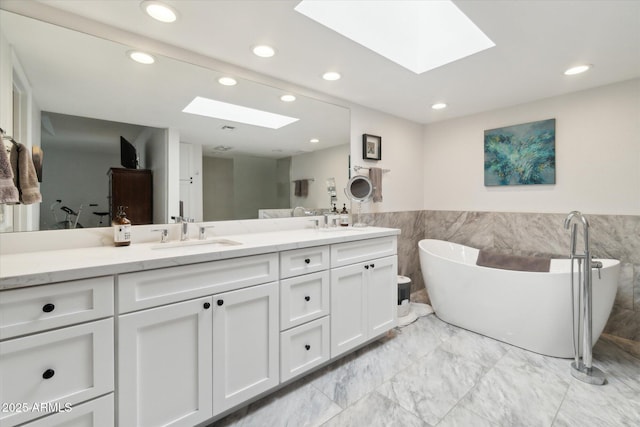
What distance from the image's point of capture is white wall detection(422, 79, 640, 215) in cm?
242

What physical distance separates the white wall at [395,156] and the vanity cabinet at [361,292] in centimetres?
85

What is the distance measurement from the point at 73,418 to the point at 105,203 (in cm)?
106

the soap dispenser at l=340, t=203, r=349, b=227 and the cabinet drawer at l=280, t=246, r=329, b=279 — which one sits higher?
the soap dispenser at l=340, t=203, r=349, b=227

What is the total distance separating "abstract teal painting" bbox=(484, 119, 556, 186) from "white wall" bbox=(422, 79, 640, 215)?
6cm

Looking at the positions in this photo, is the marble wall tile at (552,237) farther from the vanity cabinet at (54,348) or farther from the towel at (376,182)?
the vanity cabinet at (54,348)

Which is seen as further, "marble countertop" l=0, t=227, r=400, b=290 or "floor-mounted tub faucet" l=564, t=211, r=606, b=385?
"floor-mounted tub faucet" l=564, t=211, r=606, b=385

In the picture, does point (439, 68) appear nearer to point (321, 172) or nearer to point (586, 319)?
point (321, 172)

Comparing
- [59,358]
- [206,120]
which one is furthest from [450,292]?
[59,358]

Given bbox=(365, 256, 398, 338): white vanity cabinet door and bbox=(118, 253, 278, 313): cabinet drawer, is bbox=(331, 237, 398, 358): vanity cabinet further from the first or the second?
bbox=(118, 253, 278, 313): cabinet drawer

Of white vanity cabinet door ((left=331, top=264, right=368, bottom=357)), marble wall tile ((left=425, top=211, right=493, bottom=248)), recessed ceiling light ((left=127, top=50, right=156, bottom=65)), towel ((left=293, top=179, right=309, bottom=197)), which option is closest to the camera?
recessed ceiling light ((left=127, top=50, right=156, bottom=65))

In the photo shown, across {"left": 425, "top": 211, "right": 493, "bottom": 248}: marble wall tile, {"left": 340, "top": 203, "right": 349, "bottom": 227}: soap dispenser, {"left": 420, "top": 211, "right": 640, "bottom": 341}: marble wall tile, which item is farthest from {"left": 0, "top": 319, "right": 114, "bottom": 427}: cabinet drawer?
{"left": 425, "top": 211, "right": 493, "bottom": 248}: marble wall tile

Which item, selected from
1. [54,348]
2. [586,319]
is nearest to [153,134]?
[54,348]

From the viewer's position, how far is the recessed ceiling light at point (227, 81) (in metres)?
2.07

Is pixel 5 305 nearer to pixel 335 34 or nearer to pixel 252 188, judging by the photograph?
pixel 252 188
